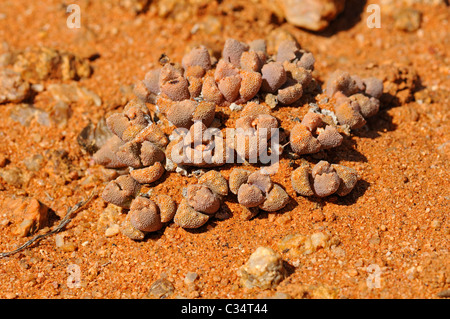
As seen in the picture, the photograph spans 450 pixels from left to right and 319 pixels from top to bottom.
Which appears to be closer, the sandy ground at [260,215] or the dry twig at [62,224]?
the sandy ground at [260,215]

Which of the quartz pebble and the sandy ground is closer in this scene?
the quartz pebble

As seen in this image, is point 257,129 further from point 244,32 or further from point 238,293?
point 244,32

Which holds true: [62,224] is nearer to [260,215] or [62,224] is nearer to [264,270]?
[260,215]

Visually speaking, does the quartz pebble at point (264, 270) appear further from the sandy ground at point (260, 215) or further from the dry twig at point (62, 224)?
the dry twig at point (62, 224)

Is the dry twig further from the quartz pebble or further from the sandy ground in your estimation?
the quartz pebble

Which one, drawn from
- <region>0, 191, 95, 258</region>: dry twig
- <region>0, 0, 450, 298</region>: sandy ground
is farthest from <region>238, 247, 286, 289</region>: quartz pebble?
<region>0, 191, 95, 258</region>: dry twig

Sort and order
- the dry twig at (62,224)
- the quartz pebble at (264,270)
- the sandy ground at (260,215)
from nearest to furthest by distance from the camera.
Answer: the quartz pebble at (264,270), the sandy ground at (260,215), the dry twig at (62,224)

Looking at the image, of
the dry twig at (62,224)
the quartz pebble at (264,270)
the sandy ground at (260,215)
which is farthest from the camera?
the dry twig at (62,224)

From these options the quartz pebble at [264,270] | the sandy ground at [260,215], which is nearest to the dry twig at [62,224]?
the sandy ground at [260,215]

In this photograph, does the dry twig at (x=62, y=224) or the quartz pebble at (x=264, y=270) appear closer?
the quartz pebble at (x=264, y=270)
